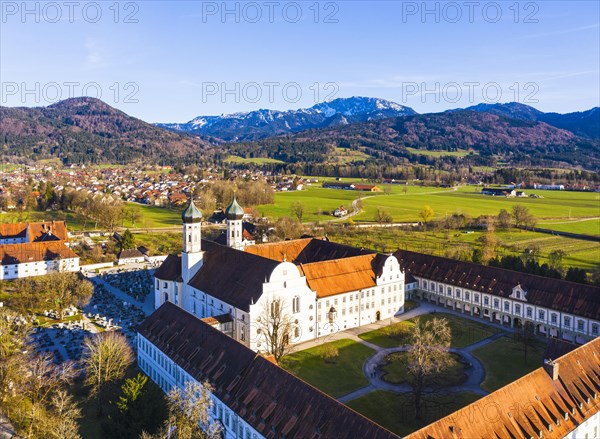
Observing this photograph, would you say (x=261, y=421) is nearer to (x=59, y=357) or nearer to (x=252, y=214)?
(x=59, y=357)

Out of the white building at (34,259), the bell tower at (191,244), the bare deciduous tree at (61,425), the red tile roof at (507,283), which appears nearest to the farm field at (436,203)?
the white building at (34,259)

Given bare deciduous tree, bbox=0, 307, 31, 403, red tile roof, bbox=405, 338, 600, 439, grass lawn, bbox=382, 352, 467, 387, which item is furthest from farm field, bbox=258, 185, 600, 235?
bare deciduous tree, bbox=0, 307, 31, 403

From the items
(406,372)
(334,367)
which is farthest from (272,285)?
(406,372)

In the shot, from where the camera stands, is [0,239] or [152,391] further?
[0,239]

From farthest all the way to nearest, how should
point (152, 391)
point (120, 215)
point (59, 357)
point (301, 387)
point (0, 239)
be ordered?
point (120, 215) → point (0, 239) → point (59, 357) → point (152, 391) → point (301, 387)

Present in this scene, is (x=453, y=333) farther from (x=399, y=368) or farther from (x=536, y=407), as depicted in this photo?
(x=536, y=407)

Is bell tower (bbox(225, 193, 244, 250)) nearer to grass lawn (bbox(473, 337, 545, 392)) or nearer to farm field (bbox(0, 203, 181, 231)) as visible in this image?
grass lawn (bbox(473, 337, 545, 392))

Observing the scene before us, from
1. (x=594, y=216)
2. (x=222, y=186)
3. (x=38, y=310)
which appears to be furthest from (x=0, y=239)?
(x=594, y=216)
